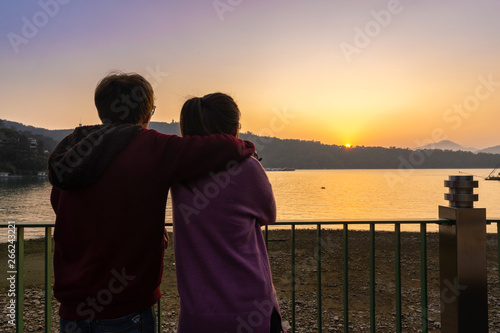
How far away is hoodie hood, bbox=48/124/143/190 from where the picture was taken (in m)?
1.20

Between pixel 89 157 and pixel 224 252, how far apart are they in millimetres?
587

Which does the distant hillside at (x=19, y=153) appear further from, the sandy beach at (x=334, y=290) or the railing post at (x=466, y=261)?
the railing post at (x=466, y=261)

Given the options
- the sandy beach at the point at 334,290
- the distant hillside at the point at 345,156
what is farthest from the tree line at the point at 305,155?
the sandy beach at the point at 334,290

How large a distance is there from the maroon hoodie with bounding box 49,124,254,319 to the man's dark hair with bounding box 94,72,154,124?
7cm

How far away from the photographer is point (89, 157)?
Answer: 3.92 ft

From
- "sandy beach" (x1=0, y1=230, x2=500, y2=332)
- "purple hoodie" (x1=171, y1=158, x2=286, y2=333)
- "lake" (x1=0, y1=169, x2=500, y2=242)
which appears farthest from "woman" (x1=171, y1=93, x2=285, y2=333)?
"sandy beach" (x1=0, y1=230, x2=500, y2=332)

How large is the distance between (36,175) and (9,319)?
357 feet

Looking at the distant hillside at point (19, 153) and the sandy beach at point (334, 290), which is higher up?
the distant hillside at point (19, 153)

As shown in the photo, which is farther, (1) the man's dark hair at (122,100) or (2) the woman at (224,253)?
(1) the man's dark hair at (122,100)

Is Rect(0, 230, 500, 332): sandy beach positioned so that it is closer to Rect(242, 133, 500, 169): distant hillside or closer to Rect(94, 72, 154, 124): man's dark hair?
Rect(94, 72, 154, 124): man's dark hair

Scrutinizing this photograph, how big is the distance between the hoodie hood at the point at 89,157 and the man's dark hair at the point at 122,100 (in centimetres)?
8

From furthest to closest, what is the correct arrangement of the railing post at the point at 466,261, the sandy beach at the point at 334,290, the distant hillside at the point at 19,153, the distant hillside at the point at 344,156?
the distant hillside at the point at 344,156 → the distant hillside at the point at 19,153 → the sandy beach at the point at 334,290 → the railing post at the point at 466,261

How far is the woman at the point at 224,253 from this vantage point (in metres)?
1.22

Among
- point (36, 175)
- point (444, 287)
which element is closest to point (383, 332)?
point (444, 287)
